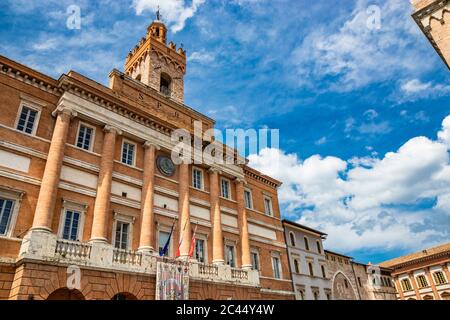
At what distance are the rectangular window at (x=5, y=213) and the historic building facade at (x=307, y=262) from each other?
22507 millimetres

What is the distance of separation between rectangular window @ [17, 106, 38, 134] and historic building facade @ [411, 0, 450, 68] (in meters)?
20.4

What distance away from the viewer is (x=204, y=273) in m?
19.0

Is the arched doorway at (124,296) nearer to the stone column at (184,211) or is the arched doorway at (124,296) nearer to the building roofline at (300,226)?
the stone column at (184,211)

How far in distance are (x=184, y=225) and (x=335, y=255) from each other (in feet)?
82.8

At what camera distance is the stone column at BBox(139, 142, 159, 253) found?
17453 millimetres

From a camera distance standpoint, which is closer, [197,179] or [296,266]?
[197,179]

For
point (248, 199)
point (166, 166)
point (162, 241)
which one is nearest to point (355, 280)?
point (248, 199)

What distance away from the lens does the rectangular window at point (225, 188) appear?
1005 inches

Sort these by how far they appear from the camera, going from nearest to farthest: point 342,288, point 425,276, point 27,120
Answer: point 27,120 < point 342,288 < point 425,276

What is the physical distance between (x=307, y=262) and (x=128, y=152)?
21.5m

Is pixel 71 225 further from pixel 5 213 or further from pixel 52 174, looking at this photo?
pixel 5 213

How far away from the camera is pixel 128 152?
66.2ft

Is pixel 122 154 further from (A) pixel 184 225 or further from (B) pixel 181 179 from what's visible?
(A) pixel 184 225
